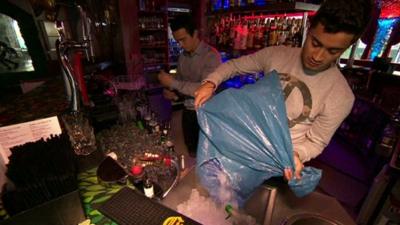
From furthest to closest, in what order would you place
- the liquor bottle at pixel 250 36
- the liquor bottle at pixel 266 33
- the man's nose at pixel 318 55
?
the liquor bottle at pixel 250 36 < the liquor bottle at pixel 266 33 < the man's nose at pixel 318 55

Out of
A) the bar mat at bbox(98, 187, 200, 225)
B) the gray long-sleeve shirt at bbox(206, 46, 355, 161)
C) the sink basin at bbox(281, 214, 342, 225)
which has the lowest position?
the sink basin at bbox(281, 214, 342, 225)

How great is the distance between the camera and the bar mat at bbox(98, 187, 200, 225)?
67 cm

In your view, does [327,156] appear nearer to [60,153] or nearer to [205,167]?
[205,167]

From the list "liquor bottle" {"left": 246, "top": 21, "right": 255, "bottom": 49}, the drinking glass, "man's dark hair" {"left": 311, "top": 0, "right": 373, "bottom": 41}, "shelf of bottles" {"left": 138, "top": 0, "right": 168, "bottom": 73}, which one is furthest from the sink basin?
"shelf of bottles" {"left": 138, "top": 0, "right": 168, "bottom": 73}

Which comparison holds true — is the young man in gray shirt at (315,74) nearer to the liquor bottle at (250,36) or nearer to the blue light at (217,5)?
the liquor bottle at (250,36)

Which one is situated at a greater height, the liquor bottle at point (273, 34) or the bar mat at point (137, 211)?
the liquor bottle at point (273, 34)

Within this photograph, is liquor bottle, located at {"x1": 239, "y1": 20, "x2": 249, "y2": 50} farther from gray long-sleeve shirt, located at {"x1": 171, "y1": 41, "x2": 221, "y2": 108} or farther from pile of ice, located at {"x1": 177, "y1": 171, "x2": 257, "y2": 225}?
pile of ice, located at {"x1": 177, "y1": 171, "x2": 257, "y2": 225}

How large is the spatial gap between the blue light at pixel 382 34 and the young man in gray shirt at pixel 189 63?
295 cm

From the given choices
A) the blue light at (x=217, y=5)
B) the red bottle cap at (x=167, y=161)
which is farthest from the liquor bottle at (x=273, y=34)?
the red bottle cap at (x=167, y=161)

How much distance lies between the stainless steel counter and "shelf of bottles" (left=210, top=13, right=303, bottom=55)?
72.6 inches

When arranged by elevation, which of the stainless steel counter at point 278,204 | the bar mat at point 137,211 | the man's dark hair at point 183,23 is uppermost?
the man's dark hair at point 183,23

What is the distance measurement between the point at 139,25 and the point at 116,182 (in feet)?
12.2

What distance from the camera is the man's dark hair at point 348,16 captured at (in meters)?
0.72

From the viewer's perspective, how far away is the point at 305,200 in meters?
0.91
